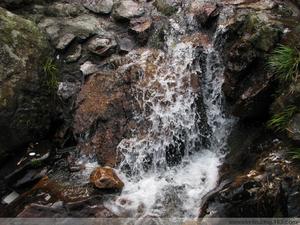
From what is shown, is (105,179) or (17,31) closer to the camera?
(105,179)

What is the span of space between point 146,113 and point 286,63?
9.05ft

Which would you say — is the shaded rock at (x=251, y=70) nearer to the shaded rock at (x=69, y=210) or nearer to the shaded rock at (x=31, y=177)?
the shaded rock at (x=69, y=210)

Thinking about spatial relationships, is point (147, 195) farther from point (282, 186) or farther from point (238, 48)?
point (238, 48)

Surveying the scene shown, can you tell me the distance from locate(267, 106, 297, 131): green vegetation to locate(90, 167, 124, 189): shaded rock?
2.80 meters

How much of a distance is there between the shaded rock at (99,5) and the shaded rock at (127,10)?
165 millimetres

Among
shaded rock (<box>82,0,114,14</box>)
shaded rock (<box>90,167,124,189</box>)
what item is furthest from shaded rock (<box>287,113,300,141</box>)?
shaded rock (<box>82,0,114,14</box>)

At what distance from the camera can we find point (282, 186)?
5609 mm

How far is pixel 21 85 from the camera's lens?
7621 millimetres

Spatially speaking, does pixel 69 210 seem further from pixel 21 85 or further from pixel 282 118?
pixel 282 118

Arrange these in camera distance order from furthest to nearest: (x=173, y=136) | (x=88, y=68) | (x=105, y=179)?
(x=88, y=68), (x=173, y=136), (x=105, y=179)

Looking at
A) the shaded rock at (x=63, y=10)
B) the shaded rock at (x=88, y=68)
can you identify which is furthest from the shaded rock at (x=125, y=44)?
the shaded rock at (x=63, y=10)

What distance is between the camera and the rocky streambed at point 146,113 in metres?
6.48

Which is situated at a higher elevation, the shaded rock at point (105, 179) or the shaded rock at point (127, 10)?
the shaded rock at point (127, 10)

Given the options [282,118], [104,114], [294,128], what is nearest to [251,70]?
[282,118]
